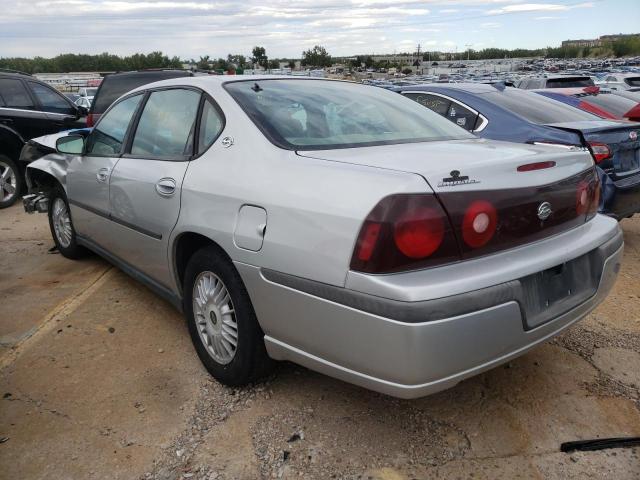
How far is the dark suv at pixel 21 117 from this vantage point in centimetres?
764

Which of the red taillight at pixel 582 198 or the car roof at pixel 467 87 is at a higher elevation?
the car roof at pixel 467 87

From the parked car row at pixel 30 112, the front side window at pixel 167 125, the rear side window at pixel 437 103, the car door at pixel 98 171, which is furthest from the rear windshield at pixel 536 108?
the parked car row at pixel 30 112

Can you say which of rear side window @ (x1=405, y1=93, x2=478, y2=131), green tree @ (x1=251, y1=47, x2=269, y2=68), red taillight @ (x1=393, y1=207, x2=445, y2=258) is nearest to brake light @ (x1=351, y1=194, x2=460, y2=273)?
red taillight @ (x1=393, y1=207, x2=445, y2=258)

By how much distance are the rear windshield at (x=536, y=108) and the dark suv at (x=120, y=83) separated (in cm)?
491

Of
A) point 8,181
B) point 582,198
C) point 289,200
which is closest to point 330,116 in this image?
point 289,200

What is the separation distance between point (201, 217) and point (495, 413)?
169 cm

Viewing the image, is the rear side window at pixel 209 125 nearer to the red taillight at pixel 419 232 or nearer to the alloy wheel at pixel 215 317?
the alloy wheel at pixel 215 317

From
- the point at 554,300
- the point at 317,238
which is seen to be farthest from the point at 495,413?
the point at 317,238

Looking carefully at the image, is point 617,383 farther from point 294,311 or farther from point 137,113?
point 137,113

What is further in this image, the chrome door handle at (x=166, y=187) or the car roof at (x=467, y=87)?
the car roof at (x=467, y=87)

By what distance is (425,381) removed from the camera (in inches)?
79.5

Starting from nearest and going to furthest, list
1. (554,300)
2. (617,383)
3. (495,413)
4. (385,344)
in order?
(385,344), (554,300), (495,413), (617,383)

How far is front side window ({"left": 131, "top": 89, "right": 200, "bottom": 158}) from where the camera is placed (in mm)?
3104

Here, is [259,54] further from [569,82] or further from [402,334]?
[402,334]
